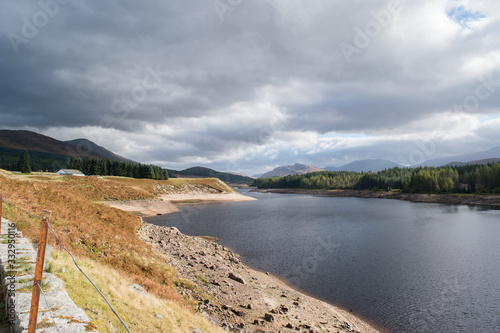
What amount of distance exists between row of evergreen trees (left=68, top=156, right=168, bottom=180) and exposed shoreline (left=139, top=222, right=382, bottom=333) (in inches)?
4575

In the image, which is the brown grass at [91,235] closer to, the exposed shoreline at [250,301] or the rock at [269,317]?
the exposed shoreline at [250,301]

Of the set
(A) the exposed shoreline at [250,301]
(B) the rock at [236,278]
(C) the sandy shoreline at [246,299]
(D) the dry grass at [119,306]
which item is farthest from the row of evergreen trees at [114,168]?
(D) the dry grass at [119,306]

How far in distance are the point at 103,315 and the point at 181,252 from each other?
1934cm

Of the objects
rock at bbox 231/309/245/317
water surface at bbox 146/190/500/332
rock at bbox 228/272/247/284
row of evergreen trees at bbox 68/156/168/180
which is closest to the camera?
rock at bbox 231/309/245/317

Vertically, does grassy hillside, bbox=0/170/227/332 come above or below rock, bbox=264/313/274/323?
above

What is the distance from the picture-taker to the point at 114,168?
438ft

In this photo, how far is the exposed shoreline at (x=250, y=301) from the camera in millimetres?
15766

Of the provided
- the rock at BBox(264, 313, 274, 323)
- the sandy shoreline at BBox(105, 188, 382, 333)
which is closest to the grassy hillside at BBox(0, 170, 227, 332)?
the sandy shoreline at BBox(105, 188, 382, 333)

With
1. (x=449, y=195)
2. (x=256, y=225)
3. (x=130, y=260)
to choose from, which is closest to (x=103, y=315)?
(x=130, y=260)

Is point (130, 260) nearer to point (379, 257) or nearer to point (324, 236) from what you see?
point (379, 257)

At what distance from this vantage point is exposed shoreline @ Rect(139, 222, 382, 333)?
15766 mm

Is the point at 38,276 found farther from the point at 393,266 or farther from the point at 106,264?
the point at 393,266

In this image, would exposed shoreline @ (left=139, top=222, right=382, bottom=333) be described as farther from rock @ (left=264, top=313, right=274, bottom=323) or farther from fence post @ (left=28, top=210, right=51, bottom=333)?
fence post @ (left=28, top=210, right=51, bottom=333)

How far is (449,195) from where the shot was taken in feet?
382
